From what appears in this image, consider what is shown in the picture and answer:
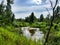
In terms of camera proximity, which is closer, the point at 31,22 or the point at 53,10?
the point at 53,10

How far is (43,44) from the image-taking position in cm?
796

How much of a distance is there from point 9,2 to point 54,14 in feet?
169

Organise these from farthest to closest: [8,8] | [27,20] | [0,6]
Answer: [27,20], [8,8], [0,6]

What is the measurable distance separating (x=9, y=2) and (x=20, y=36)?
50596mm

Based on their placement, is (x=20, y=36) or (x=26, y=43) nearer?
(x=26, y=43)

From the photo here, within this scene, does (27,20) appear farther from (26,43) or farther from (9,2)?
(26,43)

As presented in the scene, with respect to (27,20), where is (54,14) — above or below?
above

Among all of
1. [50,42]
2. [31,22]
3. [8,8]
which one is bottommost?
[31,22]

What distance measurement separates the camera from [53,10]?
7207mm

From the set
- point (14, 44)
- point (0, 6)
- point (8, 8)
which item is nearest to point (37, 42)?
point (14, 44)

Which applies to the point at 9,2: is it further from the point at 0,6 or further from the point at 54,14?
the point at 54,14

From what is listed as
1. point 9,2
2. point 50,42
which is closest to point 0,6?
point 9,2

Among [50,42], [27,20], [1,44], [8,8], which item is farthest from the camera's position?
[27,20]

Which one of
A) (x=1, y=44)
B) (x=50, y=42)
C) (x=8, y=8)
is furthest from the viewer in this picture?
(x=8, y=8)
